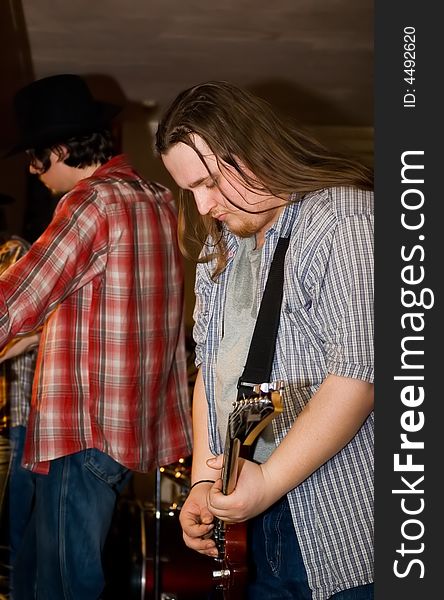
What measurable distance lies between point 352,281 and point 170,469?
1493 mm

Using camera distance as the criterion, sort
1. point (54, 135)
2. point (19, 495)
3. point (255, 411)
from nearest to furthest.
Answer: point (255, 411) → point (54, 135) → point (19, 495)

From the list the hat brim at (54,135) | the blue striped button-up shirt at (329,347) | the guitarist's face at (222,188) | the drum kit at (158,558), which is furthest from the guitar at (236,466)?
the hat brim at (54,135)

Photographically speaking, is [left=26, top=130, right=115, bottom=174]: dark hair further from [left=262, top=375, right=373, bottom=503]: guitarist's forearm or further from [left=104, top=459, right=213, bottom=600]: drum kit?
[left=262, top=375, right=373, bottom=503]: guitarist's forearm

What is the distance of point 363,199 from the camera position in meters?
1.24

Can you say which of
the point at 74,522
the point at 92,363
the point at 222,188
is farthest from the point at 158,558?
the point at 222,188

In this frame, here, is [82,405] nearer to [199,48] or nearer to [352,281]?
[352,281]

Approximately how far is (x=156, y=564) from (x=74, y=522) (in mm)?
646

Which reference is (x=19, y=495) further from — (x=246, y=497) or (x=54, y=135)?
(x=246, y=497)

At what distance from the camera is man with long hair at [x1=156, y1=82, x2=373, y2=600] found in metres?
1.20

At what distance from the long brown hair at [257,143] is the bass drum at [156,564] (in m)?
1.24

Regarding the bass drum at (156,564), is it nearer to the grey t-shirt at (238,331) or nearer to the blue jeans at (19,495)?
the blue jeans at (19,495)

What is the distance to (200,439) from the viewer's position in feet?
4.89

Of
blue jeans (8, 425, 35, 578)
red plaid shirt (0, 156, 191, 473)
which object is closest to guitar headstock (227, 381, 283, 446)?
red plaid shirt (0, 156, 191, 473)

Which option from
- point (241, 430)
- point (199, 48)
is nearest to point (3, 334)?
point (241, 430)
